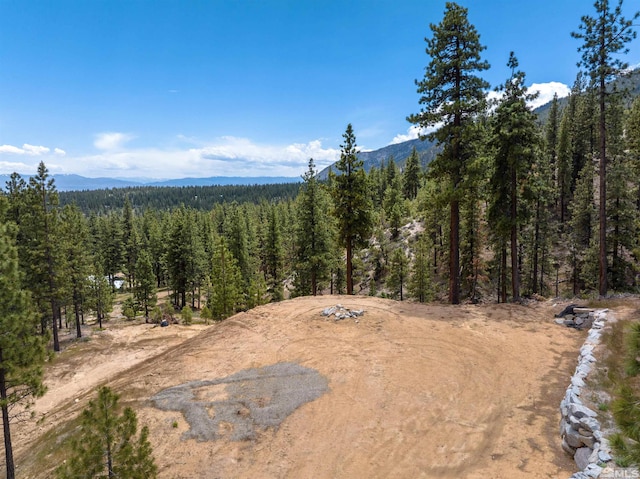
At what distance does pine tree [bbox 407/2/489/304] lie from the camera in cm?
1703

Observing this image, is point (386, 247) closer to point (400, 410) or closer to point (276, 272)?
point (276, 272)

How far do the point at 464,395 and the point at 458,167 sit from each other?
12.0m

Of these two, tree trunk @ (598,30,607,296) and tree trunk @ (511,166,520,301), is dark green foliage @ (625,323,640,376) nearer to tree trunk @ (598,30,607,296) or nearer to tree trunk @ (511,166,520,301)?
tree trunk @ (511,166,520,301)

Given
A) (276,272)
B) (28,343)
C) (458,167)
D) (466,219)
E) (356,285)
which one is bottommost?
(356,285)

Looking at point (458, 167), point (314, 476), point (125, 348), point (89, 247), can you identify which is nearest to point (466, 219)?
point (458, 167)

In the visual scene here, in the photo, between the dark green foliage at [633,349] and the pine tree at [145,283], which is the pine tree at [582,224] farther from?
the pine tree at [145,283]

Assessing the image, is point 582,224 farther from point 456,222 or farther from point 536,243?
point 456,222

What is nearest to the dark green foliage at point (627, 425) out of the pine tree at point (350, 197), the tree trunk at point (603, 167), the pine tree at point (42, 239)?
the tree trunk at point (603, 167)

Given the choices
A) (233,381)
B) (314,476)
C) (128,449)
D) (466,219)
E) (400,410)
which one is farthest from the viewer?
(466,219)

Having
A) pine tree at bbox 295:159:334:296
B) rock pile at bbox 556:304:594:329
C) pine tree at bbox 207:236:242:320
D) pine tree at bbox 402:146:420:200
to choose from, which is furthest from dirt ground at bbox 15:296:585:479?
pine tree at bbox 402:146:420:200

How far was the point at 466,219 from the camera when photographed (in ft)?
A: 99.6

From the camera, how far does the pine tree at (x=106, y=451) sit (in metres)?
6.79

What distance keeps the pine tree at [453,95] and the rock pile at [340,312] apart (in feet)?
21.5

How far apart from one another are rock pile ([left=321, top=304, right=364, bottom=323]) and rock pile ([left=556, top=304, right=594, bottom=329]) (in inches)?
345
